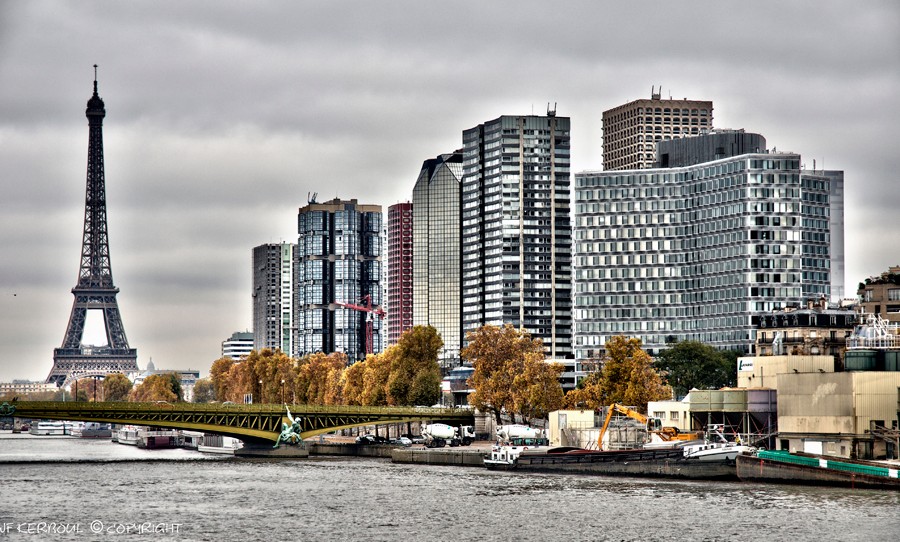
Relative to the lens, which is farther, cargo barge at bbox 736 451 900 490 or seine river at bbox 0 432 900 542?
cargo barge at bbox 736 451 900 490

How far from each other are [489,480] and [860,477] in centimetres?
4009

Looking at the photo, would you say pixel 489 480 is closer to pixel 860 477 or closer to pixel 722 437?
pixel 722 437

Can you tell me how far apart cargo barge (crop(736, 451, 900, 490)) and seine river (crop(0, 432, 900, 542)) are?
7.56 feet

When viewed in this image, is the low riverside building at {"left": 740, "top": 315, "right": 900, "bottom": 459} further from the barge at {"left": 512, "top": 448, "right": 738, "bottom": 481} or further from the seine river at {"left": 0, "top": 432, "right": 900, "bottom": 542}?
the seine river at {"left": 0, "top": 432, "right": 900, "bottom": 542}

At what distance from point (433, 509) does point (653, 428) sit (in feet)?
192

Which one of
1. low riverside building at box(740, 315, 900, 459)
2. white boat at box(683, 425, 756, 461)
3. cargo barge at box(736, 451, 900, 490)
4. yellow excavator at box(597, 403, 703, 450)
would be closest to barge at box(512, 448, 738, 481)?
white boat at box(683, 425, 756, 461)

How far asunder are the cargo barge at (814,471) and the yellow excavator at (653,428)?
62.5 ft

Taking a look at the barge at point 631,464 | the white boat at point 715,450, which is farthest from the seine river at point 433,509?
the white boat at point 715,450

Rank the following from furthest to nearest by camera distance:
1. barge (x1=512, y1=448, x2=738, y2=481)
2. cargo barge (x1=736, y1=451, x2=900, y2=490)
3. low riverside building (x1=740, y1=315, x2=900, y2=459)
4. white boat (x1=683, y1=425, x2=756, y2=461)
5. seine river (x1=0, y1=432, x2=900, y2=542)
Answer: barge (x1=512, y1=448, x2=738, y2=481), white boat (x1=683, y1=425, x2=756, y2=461), low riverside building (x1=740, y1=315, x2=900, y2=459), cargo barge (x1=736, y1=451, x2=900, y2=490), seine river (x1=0, y1=432, x2=900, y2=542)

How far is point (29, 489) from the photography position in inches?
6038

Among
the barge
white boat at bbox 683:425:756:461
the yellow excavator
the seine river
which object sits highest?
the yellow excavator

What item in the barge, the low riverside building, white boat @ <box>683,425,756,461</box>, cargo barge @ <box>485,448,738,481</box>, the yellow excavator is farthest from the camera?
the yellow excavator

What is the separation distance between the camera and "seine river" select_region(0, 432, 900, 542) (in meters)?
113

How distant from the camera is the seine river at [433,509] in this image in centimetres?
11331
